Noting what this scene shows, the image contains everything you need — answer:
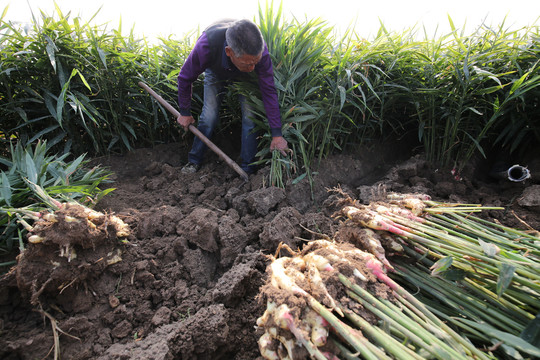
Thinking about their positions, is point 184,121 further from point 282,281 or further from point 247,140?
point 282,281

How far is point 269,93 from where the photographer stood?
6.23 feet

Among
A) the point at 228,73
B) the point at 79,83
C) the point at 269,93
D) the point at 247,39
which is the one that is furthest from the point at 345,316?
the point at 79,83

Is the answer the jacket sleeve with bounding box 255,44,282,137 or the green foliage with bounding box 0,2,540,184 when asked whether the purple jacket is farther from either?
the green foliage with bounding box 0,2,540,184

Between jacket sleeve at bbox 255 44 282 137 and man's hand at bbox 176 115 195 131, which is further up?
jacket sleeve at bbox 255 44 282 137

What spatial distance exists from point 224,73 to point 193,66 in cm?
25

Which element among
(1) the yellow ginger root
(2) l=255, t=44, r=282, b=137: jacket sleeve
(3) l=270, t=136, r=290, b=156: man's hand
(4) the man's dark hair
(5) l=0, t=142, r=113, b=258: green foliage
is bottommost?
(5) l=0, t=142, r=113, b=258: green foliage

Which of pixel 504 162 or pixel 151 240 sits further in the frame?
pixel 504 162

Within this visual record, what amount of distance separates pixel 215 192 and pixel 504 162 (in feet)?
7.34

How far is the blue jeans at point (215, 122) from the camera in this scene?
221cm

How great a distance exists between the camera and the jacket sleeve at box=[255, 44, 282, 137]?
1.87m

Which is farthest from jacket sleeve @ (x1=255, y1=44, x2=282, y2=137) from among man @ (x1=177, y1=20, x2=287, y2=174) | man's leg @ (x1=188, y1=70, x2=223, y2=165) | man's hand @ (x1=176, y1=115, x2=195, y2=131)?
man's hand @ (x1=176, y1=115, x2=195, y2=131)

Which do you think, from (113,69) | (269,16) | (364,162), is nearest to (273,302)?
(364,162)

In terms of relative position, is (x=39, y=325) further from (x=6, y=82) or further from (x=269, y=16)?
(x=269, y=16)

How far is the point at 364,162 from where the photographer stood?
2.33 m
